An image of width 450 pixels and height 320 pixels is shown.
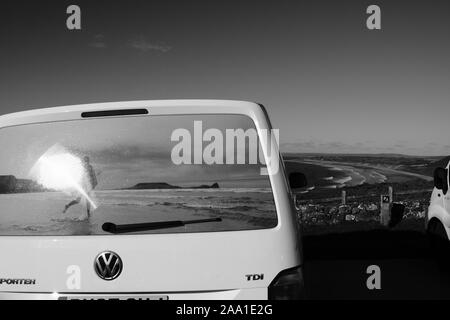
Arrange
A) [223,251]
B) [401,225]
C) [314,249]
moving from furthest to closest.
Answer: [401,225] → [314,249] → [223,251]

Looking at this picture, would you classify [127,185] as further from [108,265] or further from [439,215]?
[439,215]

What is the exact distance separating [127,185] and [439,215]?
20.8ft

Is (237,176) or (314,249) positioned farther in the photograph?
(314,249)

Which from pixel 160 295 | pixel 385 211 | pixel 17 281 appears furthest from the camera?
pixel 385 211

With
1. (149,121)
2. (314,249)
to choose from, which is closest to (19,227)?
(149,121)

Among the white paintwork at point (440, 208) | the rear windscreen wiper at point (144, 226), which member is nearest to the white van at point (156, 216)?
the rear windscreen wiper at point (144, 226)

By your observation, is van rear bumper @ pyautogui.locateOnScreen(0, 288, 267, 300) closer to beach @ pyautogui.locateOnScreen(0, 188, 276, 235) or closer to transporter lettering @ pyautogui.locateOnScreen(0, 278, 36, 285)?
transporter lettering @ pyautogui.locateOnScreen(0, 278, 36, 285)

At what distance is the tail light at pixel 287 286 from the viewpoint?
308 cm

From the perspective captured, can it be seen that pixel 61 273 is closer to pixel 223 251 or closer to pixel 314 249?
pixel 223 251

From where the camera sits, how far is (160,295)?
3.08m

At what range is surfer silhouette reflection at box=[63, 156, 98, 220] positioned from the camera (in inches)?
122

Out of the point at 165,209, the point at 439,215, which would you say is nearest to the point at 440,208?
the point at 439,215

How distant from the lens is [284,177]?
10.8ft
